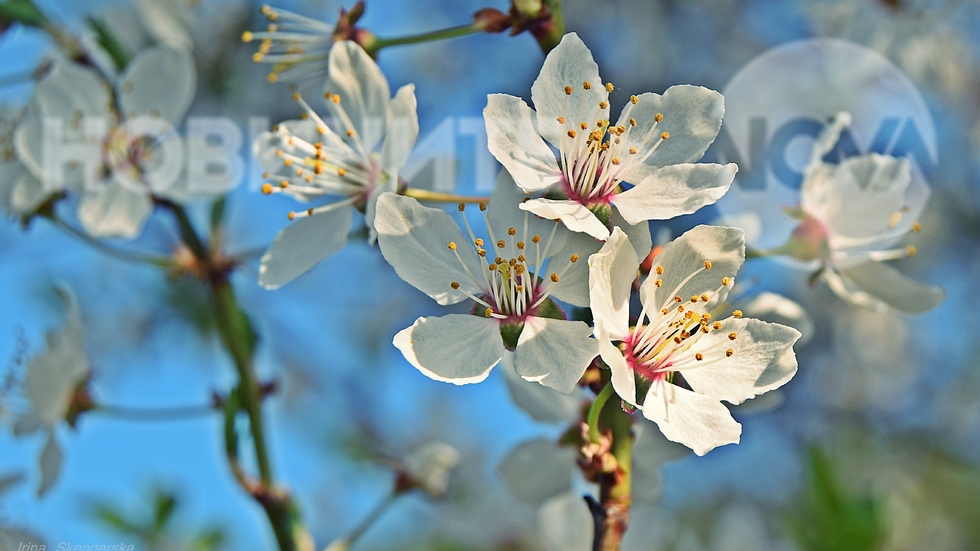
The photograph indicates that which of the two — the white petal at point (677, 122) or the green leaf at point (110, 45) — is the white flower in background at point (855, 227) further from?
the green leaf at point (110, 45)

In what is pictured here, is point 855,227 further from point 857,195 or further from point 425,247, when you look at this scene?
point 425,247

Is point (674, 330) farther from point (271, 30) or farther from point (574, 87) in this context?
point (271, 30)

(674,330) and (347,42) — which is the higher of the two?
(347,42)

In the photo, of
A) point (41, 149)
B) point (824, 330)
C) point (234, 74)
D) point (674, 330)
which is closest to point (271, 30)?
point (41, 149)

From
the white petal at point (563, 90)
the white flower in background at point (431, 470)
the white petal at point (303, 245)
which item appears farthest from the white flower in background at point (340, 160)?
the white flower in background at point (431, 470)

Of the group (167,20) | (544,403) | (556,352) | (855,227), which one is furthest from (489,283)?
(167,20)

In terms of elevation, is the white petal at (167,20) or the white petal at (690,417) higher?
the white petal at (167,20)
